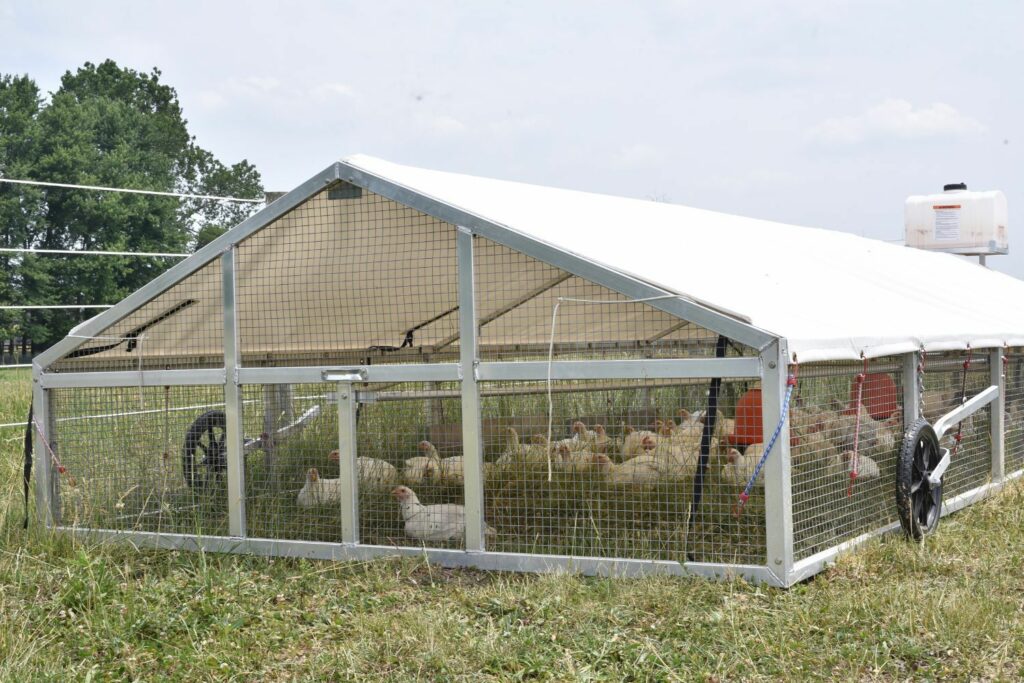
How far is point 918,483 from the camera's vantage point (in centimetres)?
583

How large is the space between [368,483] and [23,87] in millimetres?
39676

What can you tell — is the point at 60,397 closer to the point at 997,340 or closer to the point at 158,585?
the point at 158,585

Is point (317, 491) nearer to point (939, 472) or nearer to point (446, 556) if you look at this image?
point (446, 556)

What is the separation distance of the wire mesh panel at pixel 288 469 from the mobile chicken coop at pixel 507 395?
22mm

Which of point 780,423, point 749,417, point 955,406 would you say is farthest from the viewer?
point 955,406

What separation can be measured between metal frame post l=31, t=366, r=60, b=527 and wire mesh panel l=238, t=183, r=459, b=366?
1.22 m

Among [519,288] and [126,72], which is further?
[126,72]

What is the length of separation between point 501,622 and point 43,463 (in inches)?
137

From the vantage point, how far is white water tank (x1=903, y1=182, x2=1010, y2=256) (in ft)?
42.4

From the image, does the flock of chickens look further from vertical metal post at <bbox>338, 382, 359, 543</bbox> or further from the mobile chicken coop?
vertical metal post at <bbox>338, 382, 359, 543</bbox>

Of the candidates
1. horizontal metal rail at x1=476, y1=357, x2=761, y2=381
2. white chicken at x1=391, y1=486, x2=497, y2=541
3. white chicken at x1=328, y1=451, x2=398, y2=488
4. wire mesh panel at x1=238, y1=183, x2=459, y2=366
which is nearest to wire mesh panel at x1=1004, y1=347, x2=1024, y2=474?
horizontal metal rail at x1=476, y1=357, x2=761, y2=381

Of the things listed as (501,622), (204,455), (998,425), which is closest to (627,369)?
(501,622)

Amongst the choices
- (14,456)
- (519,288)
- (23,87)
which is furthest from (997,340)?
(23,87)

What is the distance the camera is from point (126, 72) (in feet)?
160
